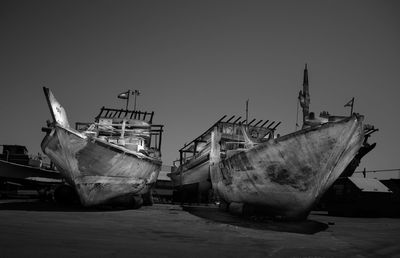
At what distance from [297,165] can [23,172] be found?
1755 cm

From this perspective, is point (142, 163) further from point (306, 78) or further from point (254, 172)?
point (306, 78)

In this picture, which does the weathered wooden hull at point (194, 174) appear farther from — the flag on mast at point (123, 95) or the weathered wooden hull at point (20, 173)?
the weathered wooden hull at point (20, 173)

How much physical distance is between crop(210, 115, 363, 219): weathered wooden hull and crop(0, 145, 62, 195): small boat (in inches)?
476

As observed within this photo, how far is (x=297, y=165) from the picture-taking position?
8.97 meters

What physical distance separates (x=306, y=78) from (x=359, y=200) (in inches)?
311

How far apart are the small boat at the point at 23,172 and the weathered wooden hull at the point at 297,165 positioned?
1210 cm

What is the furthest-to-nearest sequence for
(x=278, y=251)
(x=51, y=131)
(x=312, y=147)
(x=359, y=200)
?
(x=359, y=200), (x=51, y=131), (x=312, y=147), (x=278, y=251)

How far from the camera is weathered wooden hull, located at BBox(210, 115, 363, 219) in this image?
8586 millimetres

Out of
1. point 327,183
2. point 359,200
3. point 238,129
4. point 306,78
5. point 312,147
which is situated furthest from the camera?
point 238,129

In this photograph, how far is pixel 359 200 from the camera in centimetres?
1505

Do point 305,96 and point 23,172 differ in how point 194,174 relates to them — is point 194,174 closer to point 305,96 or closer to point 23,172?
point 23,172

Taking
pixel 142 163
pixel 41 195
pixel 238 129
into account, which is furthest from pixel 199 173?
pixel 41 195

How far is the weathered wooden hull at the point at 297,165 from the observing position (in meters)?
8.59

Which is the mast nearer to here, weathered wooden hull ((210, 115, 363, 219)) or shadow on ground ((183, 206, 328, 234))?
weathered wooden hull ((210, 115, 363, 219))
